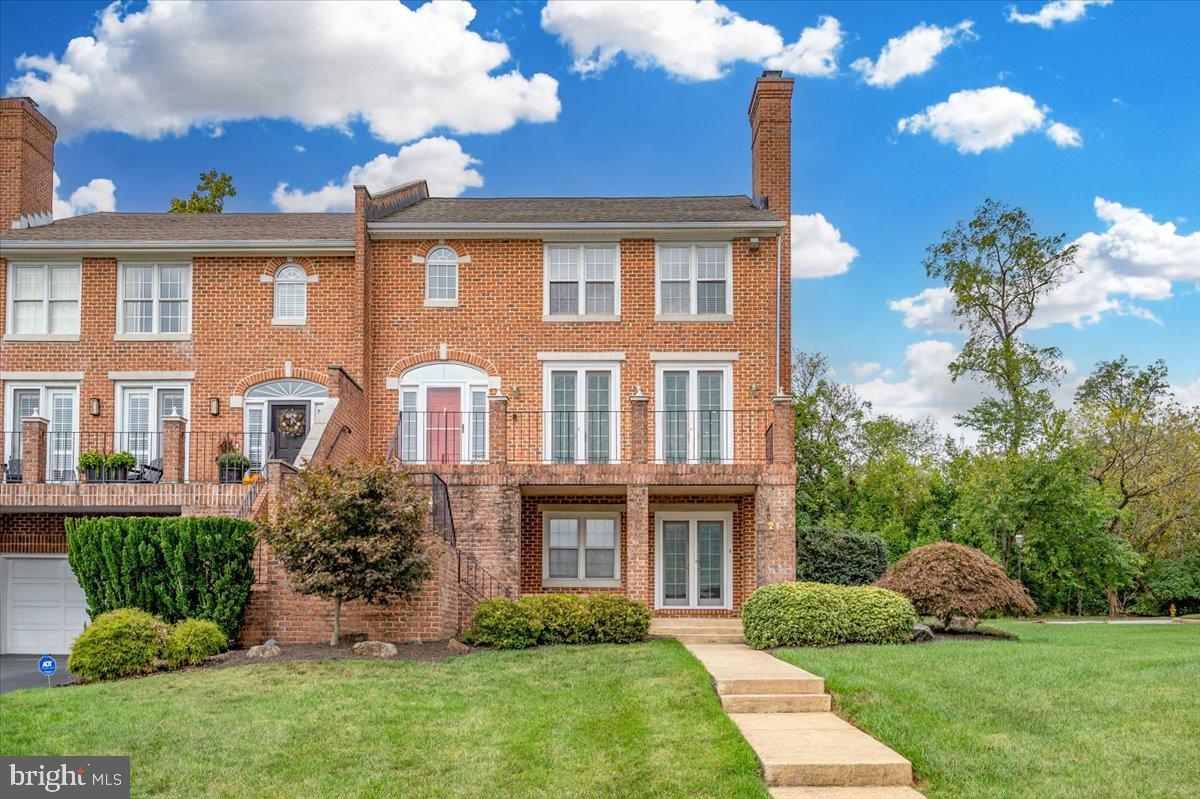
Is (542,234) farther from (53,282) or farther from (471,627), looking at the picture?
(53,282)

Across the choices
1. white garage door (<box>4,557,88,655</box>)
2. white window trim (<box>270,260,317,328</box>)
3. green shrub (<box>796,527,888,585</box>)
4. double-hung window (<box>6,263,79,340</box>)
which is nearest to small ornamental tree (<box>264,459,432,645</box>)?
white window trim (<box>270,260,317,328</box>)

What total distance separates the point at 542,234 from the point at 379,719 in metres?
13.3

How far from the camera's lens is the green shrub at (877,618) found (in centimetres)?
1535

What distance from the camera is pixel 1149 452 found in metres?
34.4

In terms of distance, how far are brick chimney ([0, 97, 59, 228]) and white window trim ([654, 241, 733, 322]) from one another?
14.2m

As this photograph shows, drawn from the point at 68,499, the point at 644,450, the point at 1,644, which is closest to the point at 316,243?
the point at 68,499

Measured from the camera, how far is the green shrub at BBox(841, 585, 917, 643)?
50.4 feet

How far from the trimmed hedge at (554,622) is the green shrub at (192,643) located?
11.6 ft

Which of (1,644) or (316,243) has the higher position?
(316,243)

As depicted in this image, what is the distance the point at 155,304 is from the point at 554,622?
12.1m

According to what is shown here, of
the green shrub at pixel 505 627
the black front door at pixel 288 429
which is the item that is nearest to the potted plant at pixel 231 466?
the black front door at pixel 288 429

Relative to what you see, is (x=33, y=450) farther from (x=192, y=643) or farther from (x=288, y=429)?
(x=192, y=643)

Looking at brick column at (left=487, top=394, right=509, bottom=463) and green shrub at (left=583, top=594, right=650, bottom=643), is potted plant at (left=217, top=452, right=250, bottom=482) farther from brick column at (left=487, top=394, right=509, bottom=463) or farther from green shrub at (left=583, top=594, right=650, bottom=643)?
green shrub at (left=583, top=594, right=650, bottom=643)

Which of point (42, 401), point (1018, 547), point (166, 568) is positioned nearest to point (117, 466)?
point (42, 401)
